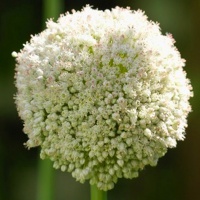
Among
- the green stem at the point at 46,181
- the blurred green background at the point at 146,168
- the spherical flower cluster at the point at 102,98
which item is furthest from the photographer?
the blurred green background at the point at 146,168

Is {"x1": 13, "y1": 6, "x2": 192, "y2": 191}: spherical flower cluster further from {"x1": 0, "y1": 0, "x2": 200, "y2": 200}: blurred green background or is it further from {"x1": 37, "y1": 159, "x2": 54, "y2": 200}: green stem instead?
{"x1": 0, "y1": 0, "x2": 200, "y2": 200}: blurred green background

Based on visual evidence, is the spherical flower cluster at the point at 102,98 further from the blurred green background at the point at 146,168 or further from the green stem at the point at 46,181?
the blurred green background at the point at 146,168

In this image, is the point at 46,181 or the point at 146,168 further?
the point at 146,168

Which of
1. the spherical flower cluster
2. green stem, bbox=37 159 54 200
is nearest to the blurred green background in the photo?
green stem, bbox=37 159 54 200

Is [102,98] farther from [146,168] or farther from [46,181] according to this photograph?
[146,168]

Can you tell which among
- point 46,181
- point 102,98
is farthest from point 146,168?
point 102,98

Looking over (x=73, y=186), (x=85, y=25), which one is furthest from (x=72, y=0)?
(x=85, y=25)

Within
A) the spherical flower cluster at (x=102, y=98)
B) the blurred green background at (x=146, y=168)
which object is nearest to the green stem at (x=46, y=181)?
the spherical flower cluster at (x=102, y=98)
